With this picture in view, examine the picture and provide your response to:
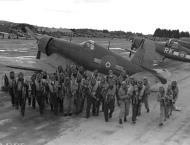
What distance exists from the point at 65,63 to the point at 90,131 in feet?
21.5

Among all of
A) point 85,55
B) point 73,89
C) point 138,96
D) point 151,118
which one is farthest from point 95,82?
point 85,55

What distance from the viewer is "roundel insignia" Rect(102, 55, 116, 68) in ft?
42.6

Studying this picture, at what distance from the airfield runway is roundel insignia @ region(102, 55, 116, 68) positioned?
Result: 3.72 m

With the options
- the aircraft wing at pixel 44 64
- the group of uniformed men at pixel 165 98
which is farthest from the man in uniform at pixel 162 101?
the aircraft wing at pixel 44 64

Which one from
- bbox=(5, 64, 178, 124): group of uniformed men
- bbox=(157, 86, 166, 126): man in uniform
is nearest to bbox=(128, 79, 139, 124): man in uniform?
bbox=(5, 64, 178, 124): group of uniformed men

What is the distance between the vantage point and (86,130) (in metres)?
7.88

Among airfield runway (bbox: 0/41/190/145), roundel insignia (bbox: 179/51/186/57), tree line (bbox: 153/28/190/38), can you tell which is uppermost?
tree line (bbox: 153/28/190/38)

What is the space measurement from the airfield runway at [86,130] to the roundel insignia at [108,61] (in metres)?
3.72

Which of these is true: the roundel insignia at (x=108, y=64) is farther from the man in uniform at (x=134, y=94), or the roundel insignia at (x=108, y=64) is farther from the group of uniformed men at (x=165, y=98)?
the group of uniformed men at (x=165, y=98)

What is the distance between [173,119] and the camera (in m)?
9.21

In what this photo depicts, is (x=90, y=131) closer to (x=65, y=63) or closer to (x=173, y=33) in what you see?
(x=65, y=63)

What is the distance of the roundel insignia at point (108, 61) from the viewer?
511 inches

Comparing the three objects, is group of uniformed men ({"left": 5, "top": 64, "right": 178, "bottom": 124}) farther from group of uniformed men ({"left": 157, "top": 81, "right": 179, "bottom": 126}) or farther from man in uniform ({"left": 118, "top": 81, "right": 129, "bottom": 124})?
group of uniformed men ({"left": 157, "top": 81, "right": 179, "bottom": 126})

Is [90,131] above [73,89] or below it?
below
